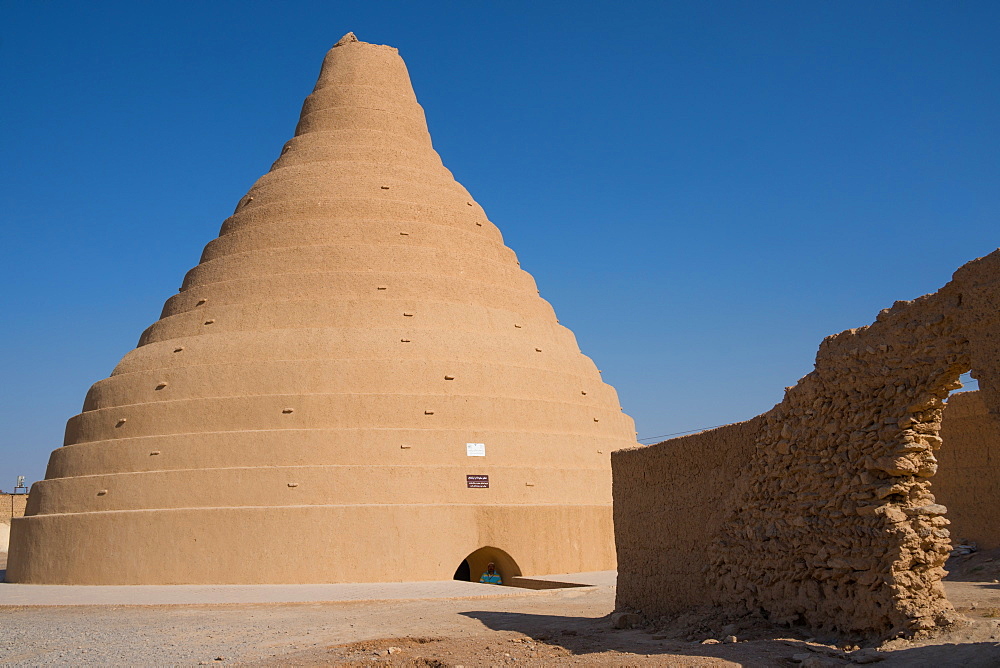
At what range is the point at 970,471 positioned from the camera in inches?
495

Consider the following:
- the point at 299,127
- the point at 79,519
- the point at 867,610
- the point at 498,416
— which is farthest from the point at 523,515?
the point at 299,127

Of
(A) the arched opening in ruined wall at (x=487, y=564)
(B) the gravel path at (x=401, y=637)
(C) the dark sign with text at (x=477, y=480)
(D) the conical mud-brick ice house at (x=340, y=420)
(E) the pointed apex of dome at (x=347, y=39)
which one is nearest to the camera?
(B) the gravel path at (x=401, y=637)

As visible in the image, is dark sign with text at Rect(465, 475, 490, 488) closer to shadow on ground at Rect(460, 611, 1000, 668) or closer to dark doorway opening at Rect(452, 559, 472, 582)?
dark doorway opening at Rect(452, 559, 472, 582)

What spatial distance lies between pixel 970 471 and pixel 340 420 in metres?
11.3

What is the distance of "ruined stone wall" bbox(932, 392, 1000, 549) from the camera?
1229 cm

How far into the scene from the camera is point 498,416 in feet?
62.4

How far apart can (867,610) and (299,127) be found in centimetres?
2172

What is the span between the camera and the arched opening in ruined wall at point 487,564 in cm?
1761

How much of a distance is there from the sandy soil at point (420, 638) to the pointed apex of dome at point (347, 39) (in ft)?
61.1

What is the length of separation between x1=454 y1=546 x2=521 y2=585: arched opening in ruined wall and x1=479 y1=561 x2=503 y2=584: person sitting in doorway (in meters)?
0.08

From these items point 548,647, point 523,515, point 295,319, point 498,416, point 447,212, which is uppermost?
point 447,212

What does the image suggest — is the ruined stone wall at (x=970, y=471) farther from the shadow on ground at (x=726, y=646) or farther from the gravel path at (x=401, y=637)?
the shadow on ground at (x=726, y=646)

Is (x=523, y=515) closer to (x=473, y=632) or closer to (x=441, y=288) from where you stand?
(x=441, y=288)

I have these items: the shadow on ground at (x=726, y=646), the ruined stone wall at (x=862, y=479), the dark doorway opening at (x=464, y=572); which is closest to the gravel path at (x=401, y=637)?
the shadow on ground at (x=726, y=646)
